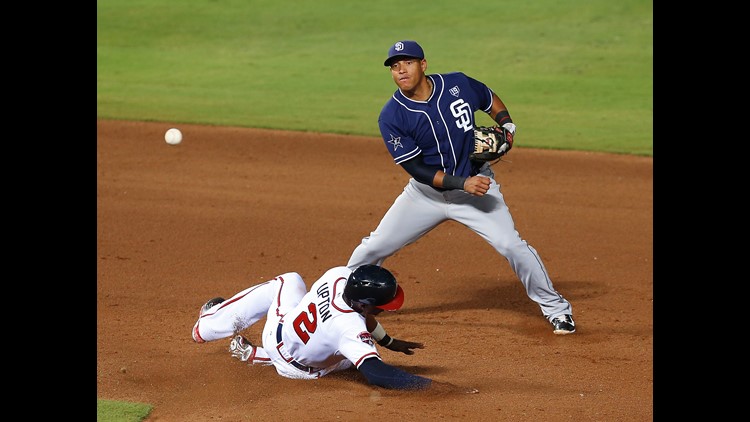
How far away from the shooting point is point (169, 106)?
1720cm

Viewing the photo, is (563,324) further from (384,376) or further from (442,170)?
(384,376)

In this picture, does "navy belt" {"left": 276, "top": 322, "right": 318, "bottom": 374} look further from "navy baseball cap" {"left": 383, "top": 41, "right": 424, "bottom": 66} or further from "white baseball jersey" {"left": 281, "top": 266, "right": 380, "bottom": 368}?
"navy baseball cap" {"left": 383, "top": 41, "right": 424, "bottom": 66}

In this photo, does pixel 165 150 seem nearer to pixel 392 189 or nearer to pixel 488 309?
pixel 392 189

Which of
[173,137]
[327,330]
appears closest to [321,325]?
[327,330]

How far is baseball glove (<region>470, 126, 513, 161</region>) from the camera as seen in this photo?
290 inches

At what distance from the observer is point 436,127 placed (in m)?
7.40

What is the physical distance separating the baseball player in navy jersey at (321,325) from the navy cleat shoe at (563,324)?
4.44ft

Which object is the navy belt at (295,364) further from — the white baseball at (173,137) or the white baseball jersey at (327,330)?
the white baseball at (173,137)

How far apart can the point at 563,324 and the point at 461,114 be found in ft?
5.45

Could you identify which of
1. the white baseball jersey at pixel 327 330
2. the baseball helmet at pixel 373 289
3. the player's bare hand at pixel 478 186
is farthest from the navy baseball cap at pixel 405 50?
the baseball helmet at pixel 373 289

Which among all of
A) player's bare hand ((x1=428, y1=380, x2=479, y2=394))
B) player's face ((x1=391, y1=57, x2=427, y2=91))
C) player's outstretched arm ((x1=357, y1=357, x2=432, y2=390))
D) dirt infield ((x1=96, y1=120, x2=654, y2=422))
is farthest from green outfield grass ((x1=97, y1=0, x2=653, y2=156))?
player's outstretched arm ((x1=357, y1=357, x2=432, y2=390))

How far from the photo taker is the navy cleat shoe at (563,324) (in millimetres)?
7605

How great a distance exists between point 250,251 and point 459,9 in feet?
50.4

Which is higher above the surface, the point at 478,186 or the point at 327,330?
the point at 478,186
